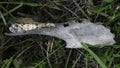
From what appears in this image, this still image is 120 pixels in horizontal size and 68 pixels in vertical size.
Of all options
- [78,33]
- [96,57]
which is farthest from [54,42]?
[96,57]

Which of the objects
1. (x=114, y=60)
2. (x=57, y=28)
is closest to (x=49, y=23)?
(x=57, y=28)

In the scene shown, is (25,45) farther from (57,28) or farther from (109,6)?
(109,6)

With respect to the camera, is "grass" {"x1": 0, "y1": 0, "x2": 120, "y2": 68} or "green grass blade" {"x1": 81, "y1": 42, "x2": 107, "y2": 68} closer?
"green grass blade" {"x1": 81, "y1": 42, "x2": 107, "y2": 68}

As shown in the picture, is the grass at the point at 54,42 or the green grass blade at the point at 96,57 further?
the grass at the point at 54,42

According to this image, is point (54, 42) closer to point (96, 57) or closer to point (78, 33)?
point (78, 33)

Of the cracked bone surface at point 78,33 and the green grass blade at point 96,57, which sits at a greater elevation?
the cracked bone surface at point 78,33
